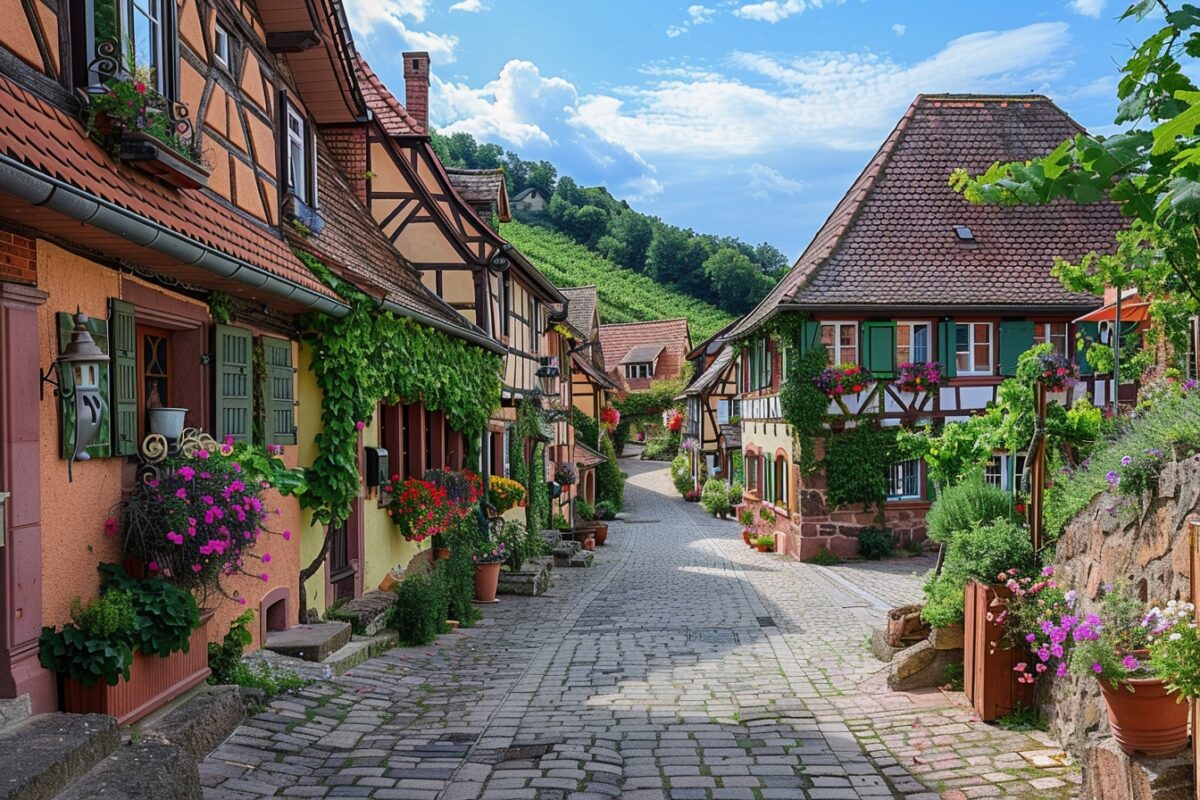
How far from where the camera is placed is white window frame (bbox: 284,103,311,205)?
970cm

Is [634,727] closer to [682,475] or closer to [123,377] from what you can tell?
[123,377]

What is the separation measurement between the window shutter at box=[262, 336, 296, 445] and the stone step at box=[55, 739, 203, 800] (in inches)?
142

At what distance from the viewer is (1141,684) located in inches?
181

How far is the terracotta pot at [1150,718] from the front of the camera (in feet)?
15.1

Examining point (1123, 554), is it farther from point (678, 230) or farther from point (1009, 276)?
point (678, 230)

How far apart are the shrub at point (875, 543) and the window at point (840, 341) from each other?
345cm

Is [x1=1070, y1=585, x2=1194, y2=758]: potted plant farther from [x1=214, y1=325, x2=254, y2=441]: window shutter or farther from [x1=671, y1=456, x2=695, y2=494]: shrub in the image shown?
[x1=671, y1=456, x2=695, y2=494]: shrub

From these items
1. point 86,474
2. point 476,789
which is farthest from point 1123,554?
point 86,474

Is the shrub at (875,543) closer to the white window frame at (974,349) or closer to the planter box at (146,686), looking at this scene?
the white window frame at (974,349)

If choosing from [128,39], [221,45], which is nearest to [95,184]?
[128,39]

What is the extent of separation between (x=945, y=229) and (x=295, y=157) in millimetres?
15121

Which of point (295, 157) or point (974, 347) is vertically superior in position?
point (295, 157)

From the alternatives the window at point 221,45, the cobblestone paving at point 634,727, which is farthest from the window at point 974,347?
the window at point 221,45

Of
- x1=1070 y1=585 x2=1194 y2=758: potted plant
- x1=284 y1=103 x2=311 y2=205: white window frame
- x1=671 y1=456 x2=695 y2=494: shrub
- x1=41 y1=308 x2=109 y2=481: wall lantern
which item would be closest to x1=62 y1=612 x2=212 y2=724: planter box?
x1=41 y1=308 x2=109 y2=481: wall lantern
